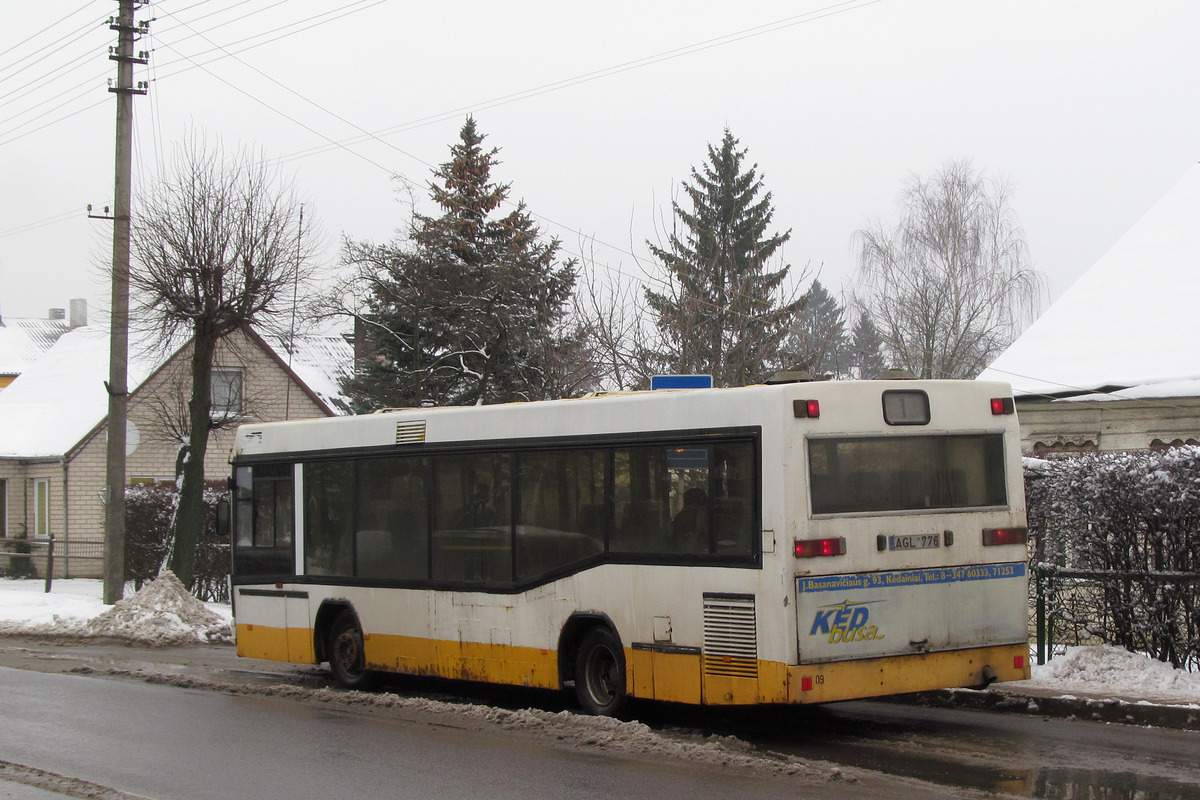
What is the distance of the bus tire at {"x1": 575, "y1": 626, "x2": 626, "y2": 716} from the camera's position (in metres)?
9.99

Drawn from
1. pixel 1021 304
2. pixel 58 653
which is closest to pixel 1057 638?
pixel 58 653

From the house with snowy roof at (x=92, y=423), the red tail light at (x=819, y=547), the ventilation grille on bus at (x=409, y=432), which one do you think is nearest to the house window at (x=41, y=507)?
the house with snowy roof at (x=92, y=423)

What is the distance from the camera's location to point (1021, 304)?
148 ft

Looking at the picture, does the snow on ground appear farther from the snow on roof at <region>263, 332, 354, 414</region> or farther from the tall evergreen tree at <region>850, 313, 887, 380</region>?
the snow on roof at <region>263, 332, 354, 414</region>

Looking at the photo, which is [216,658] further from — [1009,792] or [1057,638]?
[1009,792]

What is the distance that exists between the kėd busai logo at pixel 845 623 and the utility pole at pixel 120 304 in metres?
14.2

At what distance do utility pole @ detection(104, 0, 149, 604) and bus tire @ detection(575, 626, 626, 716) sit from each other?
1199cm

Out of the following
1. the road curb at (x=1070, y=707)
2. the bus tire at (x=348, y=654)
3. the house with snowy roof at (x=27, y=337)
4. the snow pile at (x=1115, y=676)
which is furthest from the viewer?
the house with snowy roof at (x=27, y=337)

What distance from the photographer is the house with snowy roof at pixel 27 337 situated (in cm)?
6040

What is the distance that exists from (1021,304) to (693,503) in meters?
38.8

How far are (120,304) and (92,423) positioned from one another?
622 inches

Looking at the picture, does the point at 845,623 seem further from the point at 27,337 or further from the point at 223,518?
the point at 27,337

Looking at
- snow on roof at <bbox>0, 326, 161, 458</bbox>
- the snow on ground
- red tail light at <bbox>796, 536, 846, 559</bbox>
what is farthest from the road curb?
snow on roof at <bbox>0, 326, 161, 458</bbox>

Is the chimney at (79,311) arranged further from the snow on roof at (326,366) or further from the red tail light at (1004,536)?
the red tail light at (1004,536)
